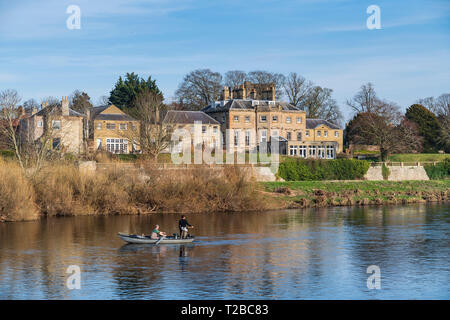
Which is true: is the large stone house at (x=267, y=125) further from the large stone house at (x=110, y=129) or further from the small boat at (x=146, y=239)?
the small boat at (x=146, y=239)

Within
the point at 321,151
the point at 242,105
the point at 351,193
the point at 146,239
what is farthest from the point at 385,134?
the point at 146,239

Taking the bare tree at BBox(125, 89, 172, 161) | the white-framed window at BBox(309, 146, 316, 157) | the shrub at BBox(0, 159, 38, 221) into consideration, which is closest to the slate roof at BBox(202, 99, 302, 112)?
the white-framed window at BBox(309, 146, 316, 157)

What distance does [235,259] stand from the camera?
101 ft

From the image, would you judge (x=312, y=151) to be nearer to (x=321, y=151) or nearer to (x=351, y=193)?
(x=321, y=151)

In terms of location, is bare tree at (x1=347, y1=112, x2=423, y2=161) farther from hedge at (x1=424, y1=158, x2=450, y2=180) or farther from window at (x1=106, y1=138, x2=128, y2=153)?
window at (x1=106, y1=138, x2=128, y2=153)

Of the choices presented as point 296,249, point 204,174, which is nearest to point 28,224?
point 204,174

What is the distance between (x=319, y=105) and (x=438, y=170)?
33.9m

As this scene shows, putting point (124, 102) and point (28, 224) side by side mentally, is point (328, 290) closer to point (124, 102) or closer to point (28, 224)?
point (28, 224)

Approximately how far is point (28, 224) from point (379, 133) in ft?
188

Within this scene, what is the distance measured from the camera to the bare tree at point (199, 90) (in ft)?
334

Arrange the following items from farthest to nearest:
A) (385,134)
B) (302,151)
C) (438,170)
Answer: (385,134) < (302,151) < (438,170)

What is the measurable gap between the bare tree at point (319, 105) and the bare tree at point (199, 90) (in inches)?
589

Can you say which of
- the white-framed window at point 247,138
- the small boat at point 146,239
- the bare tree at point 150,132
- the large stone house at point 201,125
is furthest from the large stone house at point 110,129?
the small boat at point 146,239

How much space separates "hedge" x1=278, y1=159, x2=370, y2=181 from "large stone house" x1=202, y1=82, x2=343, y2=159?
1453cm
